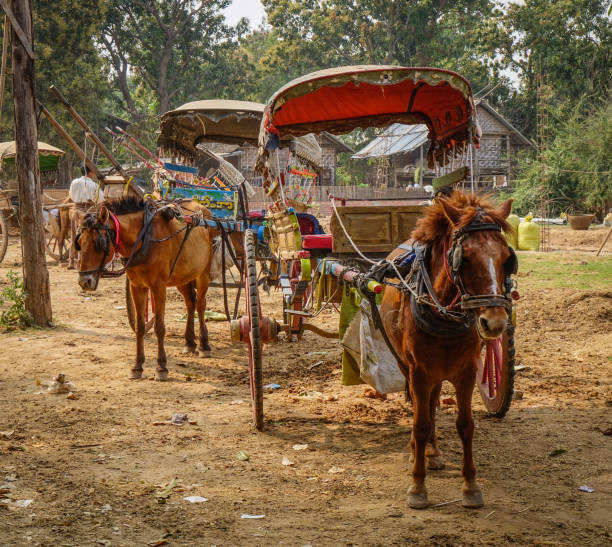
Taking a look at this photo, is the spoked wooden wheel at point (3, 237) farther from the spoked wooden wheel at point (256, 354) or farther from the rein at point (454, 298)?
the rein at point (454, 298)

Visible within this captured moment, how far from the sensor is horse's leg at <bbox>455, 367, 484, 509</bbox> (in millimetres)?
3836

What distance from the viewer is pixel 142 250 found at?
6859mm

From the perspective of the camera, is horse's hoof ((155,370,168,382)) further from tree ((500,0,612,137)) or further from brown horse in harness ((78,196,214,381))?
tree ((500,0,612,137))

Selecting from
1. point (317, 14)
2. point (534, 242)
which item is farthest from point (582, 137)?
point (317, 14)

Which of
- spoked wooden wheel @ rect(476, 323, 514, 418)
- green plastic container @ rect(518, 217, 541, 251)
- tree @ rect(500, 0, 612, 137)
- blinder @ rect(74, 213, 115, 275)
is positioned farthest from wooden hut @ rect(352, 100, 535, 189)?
spoked wooden wheel @ rect(476, 323, 514, 418)

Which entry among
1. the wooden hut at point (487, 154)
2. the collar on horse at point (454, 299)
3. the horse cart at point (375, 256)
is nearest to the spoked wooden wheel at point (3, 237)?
the horse cart at point (375, 256)

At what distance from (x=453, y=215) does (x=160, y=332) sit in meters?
4.51

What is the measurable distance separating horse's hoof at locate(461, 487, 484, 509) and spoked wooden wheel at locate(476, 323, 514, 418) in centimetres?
131

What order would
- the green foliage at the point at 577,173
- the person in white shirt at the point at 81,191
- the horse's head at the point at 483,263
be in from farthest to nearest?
the green foliage at the point at 577,173 < the person in white shirt at the point at 81,191 < the horse's head at the point at 483,263

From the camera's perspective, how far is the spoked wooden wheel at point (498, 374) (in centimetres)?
491

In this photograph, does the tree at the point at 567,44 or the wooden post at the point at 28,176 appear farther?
the tree at the point at 567,44

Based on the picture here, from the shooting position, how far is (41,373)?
705cm

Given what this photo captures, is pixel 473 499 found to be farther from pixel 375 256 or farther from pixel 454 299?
pixel 375 256

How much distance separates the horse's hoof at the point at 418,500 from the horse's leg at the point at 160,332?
384cm
